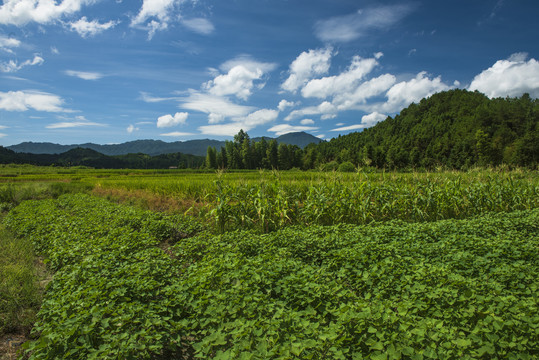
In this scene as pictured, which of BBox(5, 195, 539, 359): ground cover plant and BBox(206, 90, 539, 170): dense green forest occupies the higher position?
BBox(206, 90, 539, 170): dense green forest

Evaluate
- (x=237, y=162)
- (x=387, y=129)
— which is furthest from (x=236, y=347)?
(x=387, y=129)

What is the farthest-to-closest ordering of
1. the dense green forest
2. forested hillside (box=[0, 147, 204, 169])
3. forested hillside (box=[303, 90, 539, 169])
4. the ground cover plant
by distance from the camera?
forested hillside (box=[0, 147, 204, 169]) → the dense green forest → forested hillside (box=[303, 90, 539, 169]) → the ground cover plant

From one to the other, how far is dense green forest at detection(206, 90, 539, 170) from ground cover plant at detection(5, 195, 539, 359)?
52.9m

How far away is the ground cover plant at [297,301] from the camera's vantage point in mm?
2625

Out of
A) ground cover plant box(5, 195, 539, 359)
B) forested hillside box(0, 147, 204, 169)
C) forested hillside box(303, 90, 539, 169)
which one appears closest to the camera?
ground cover plant box(5, 195, 539, 359)

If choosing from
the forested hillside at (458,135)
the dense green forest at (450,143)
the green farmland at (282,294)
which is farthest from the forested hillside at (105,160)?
the green farmland at (282,294)

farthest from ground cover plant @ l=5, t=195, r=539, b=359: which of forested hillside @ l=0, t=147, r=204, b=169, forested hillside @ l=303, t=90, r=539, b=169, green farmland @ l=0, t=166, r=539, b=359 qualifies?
forested hillside @ l=0, t=147, r=204, b=169

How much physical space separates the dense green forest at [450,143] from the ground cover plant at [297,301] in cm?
5285

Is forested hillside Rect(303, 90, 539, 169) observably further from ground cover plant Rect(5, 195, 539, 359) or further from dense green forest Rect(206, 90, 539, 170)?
ground cover plant Rect(5, 195, 539, 359)

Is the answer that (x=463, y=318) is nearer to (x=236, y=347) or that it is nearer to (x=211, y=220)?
(x=236, y=347)

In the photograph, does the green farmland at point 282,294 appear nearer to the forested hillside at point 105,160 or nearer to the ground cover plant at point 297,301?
the ground cover plant at point 297,301

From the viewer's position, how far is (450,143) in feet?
250

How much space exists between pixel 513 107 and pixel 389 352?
347 ft

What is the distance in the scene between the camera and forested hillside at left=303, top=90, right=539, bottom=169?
6202 centimetres
